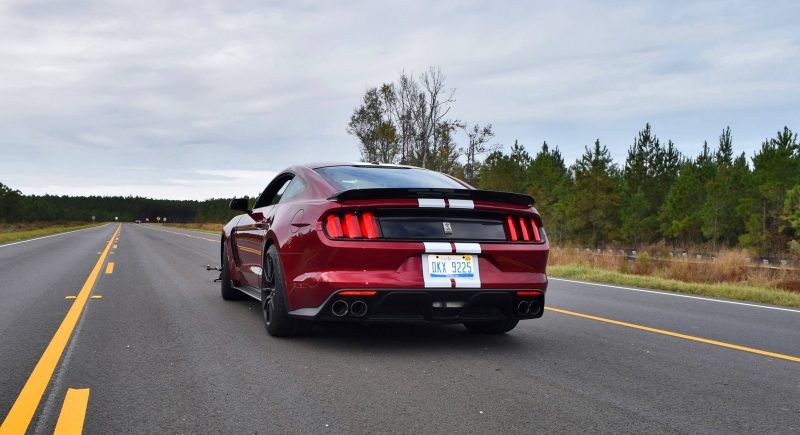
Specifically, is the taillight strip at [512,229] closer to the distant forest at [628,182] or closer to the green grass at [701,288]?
the green grass at [701,288]

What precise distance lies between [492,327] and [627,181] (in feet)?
204

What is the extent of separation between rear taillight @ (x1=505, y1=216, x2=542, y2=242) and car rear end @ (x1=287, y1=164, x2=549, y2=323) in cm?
8

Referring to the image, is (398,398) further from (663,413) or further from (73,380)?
(73,380)

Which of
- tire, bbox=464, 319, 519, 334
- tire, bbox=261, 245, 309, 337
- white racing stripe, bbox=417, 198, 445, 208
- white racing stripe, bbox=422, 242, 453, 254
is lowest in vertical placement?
tire, bbox=464, 319, 519, 334

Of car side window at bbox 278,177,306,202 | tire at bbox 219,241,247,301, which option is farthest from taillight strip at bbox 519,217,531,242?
tire at bbox 219,241,247,301

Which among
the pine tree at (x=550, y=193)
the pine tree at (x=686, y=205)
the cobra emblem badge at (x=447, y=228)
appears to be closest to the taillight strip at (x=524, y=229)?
the cobra emblem badge at (x=447, y=228)

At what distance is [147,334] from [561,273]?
1002 cm

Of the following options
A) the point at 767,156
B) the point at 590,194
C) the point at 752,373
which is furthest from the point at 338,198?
the point at 590,194

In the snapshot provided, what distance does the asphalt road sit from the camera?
3176 mm

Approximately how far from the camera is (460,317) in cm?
466

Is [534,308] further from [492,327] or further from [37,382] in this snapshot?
[37,382]

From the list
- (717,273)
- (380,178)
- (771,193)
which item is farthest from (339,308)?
(771,193)

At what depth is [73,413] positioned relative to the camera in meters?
3.23

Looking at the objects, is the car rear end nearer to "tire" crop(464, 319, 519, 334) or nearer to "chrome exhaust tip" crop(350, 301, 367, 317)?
"chrome exhaust tip" crop(350, 301, 367, 317)
